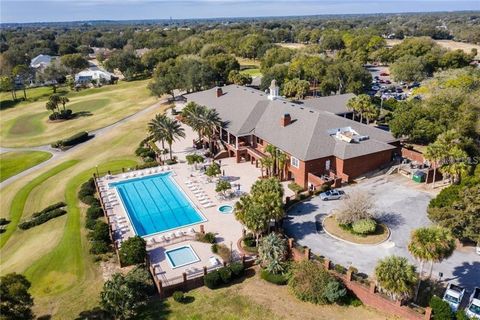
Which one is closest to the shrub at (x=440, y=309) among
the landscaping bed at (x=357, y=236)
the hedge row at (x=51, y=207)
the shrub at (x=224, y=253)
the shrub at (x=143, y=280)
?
the landscaping bed at (x=357, y=236)

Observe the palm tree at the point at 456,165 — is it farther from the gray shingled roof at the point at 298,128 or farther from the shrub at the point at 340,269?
the shrub at the point at 340,269

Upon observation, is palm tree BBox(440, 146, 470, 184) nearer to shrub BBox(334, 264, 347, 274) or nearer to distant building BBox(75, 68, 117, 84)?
shrub BBox(334, 264, 347, 274)

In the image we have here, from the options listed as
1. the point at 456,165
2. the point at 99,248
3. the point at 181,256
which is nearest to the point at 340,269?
the point at 181,256

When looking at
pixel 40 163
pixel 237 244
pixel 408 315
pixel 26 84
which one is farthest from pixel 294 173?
pixel 26 84

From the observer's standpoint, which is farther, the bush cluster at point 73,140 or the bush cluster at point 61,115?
the bush cluster at point 61,115

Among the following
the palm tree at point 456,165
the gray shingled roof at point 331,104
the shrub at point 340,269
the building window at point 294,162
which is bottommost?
the shrub at point 340,269

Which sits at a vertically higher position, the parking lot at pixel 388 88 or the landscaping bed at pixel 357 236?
the parking lot at pixel 388 88

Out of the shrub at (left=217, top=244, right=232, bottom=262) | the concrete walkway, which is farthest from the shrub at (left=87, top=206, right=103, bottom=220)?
the concrete walkway

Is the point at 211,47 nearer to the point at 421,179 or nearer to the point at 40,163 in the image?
the point at 40,163
